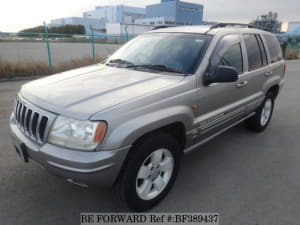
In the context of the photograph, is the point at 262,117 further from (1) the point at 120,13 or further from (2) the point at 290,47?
(1) the point at 120,13

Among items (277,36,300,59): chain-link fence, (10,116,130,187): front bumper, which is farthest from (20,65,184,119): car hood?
(277,36,300,59): chain-link fence

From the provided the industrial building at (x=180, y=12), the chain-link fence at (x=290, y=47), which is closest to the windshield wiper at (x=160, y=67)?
the chain-link fence at (x=290, y=47)

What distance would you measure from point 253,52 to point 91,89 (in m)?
2.67

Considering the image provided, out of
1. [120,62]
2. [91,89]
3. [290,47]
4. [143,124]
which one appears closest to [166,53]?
[120,62]

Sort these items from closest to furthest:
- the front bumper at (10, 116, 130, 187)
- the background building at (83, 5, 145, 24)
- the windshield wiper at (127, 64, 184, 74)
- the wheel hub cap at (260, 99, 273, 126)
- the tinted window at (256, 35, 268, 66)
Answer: the front bumper at (10, 116, 130, 187) < the windshield wiper at (127, 64, 184, 74) < the tinted window at (256, 35, 268, 66) < the wheel hub cap at (260, 99, 273, 126) < the background building at (83, 5, 145, 24)

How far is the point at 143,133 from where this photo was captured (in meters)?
2.20

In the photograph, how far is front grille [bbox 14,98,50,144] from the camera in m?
2.17

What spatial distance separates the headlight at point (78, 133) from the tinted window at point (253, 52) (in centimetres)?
269

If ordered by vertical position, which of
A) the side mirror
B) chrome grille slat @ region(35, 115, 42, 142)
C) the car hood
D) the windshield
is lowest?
chrome grille slat @ region(35, 115, 42, 142)

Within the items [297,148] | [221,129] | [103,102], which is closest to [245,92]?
[221,129]

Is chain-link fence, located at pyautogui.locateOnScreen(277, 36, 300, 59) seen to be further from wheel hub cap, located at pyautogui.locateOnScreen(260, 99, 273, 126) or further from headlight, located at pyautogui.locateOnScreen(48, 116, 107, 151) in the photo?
headlight, located at pyautogui.locateOnScreen(48, 116, 107, 151)

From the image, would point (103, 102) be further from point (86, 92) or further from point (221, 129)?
point (221, 129)

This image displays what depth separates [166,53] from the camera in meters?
3.12

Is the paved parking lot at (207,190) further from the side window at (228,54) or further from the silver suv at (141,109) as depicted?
the side window at (228,54)
